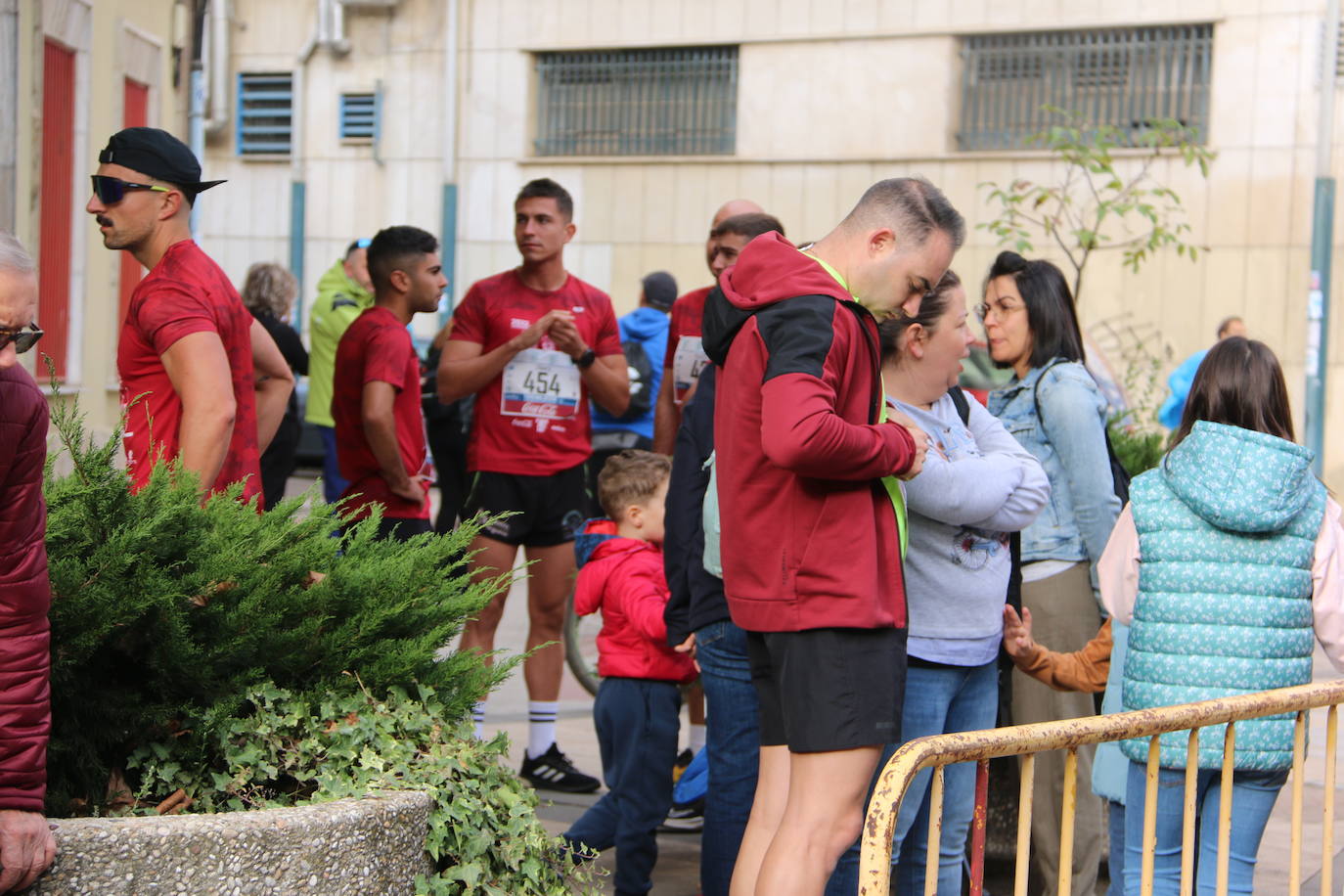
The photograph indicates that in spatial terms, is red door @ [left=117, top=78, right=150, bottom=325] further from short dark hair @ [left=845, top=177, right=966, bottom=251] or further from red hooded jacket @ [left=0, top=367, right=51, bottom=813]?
short dark hair @ [left=845, top=177, right=966, bottom=251]

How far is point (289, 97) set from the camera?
23.7 meters

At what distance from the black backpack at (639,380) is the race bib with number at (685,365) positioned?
6.24 feet

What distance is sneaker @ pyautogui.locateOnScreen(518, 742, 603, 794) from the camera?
20.6 ft

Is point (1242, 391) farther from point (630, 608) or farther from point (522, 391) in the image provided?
point (522, 391)

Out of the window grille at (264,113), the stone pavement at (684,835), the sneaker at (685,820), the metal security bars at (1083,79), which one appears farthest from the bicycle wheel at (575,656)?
the window grille at (264,113)

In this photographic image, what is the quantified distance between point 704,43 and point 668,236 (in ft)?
8.32

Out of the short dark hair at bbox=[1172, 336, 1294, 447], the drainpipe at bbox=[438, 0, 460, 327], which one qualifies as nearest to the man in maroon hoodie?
the short dark hair at bbox=[1172, 336, 1294, 447]

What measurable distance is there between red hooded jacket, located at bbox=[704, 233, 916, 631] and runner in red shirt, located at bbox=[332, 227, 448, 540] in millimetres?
2678

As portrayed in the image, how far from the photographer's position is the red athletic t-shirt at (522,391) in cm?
655

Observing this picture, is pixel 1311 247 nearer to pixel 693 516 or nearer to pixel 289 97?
pixel 289 97

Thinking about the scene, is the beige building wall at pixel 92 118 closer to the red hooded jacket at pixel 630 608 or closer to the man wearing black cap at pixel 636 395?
the man wearing black cap at pixel 636 395

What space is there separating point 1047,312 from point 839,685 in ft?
7.05

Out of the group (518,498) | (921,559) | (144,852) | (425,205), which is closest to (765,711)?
(921,559)

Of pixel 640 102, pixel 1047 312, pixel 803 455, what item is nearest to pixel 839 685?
pixel 803 455
